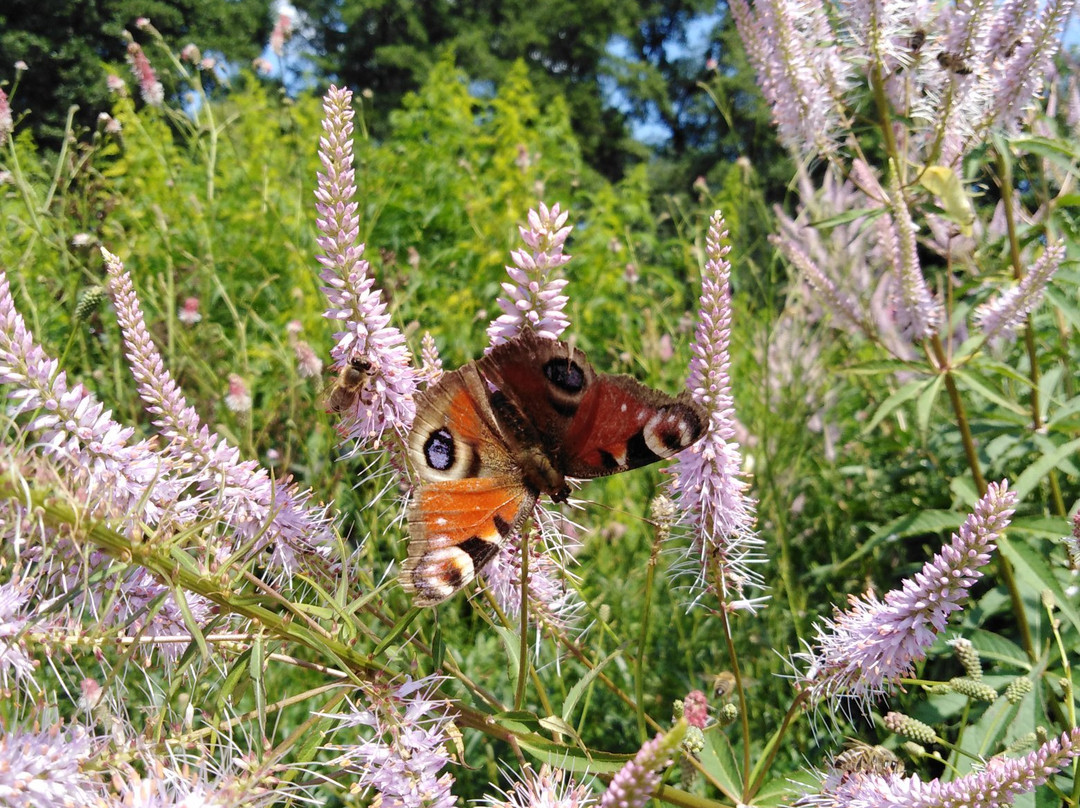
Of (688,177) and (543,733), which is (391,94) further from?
(543,733)

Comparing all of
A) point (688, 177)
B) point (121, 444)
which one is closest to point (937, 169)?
point (121, 444)

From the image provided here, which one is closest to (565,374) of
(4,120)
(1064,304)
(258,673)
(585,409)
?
(585,409)

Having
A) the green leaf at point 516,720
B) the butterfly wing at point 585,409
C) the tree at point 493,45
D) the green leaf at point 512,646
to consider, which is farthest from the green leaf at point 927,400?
the tree at point 493,45

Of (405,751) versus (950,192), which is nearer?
(405,751)

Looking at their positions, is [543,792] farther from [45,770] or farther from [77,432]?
[77,432]

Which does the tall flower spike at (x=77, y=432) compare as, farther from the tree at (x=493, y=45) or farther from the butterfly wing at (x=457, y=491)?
the tree at (x=493, y=45)
